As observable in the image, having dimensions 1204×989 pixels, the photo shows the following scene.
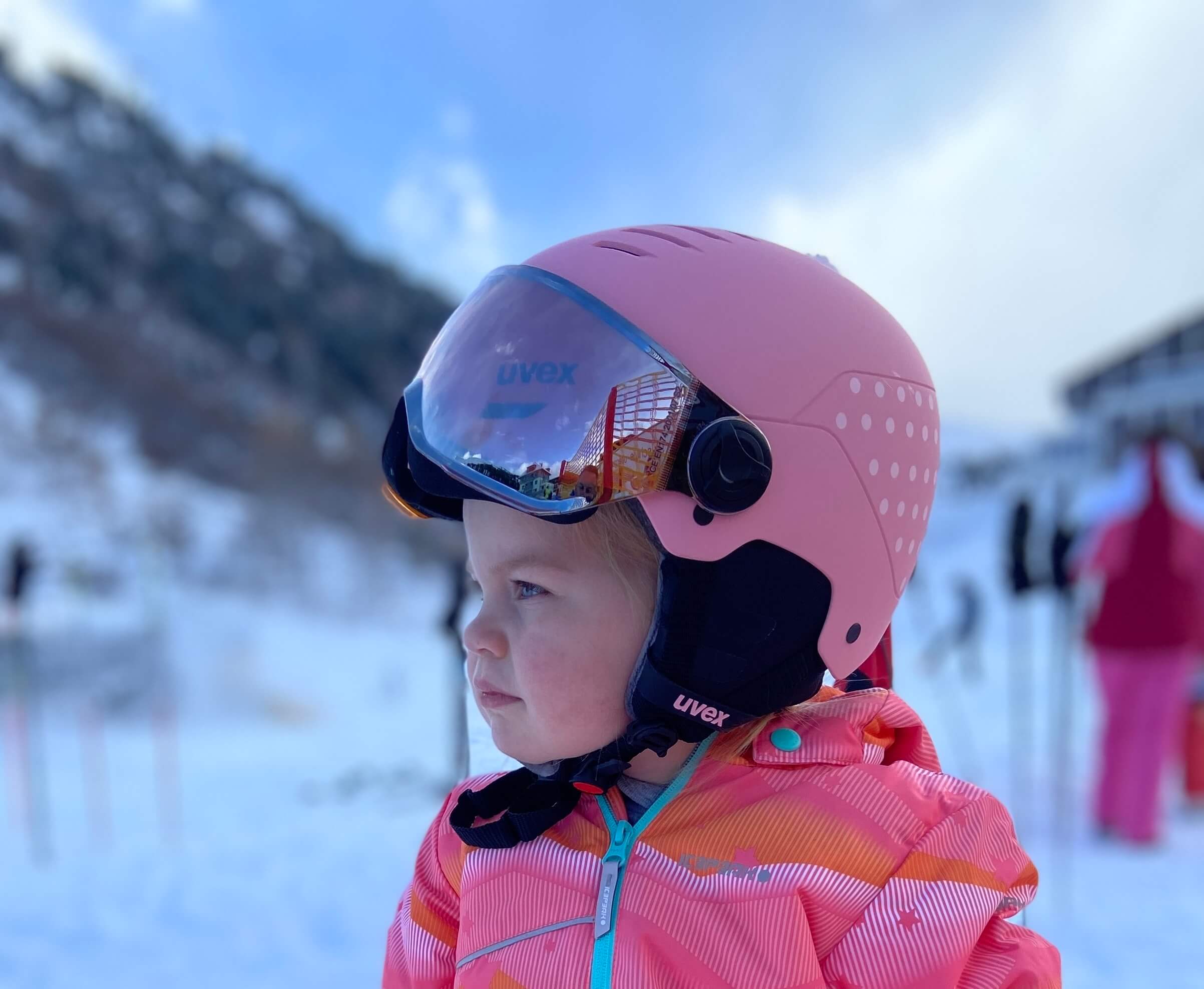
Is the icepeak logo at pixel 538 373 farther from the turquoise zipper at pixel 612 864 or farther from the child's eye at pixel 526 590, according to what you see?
the turquoise zipper at pixel 612 864

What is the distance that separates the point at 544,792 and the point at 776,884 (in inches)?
10.7

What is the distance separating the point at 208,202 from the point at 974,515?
23.7 metres

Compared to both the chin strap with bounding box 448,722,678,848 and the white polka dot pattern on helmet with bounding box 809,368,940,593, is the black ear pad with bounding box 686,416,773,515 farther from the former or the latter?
the chin strap with bounding box 448,722,678,848

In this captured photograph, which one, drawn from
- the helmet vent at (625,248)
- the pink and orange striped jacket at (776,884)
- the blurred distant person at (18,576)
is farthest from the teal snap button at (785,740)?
the blurred distant person at (18,576)

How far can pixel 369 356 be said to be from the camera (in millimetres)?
26812

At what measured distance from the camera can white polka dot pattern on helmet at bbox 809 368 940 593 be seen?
3.34 ft

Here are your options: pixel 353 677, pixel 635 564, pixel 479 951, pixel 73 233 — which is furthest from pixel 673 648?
pixel 73 233

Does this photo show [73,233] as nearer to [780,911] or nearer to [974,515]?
[974,515]

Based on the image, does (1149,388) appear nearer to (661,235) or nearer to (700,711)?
(661,235)

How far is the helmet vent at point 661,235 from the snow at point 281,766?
2.36 ft

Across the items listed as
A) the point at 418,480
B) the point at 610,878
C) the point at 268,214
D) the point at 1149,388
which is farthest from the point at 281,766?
the point at 268,214

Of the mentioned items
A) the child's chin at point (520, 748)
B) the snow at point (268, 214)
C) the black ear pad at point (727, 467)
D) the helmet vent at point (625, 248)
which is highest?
the snow at point (268, 214)

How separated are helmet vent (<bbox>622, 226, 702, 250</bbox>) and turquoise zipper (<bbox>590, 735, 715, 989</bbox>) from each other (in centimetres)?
55

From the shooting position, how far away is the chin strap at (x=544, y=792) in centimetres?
98
